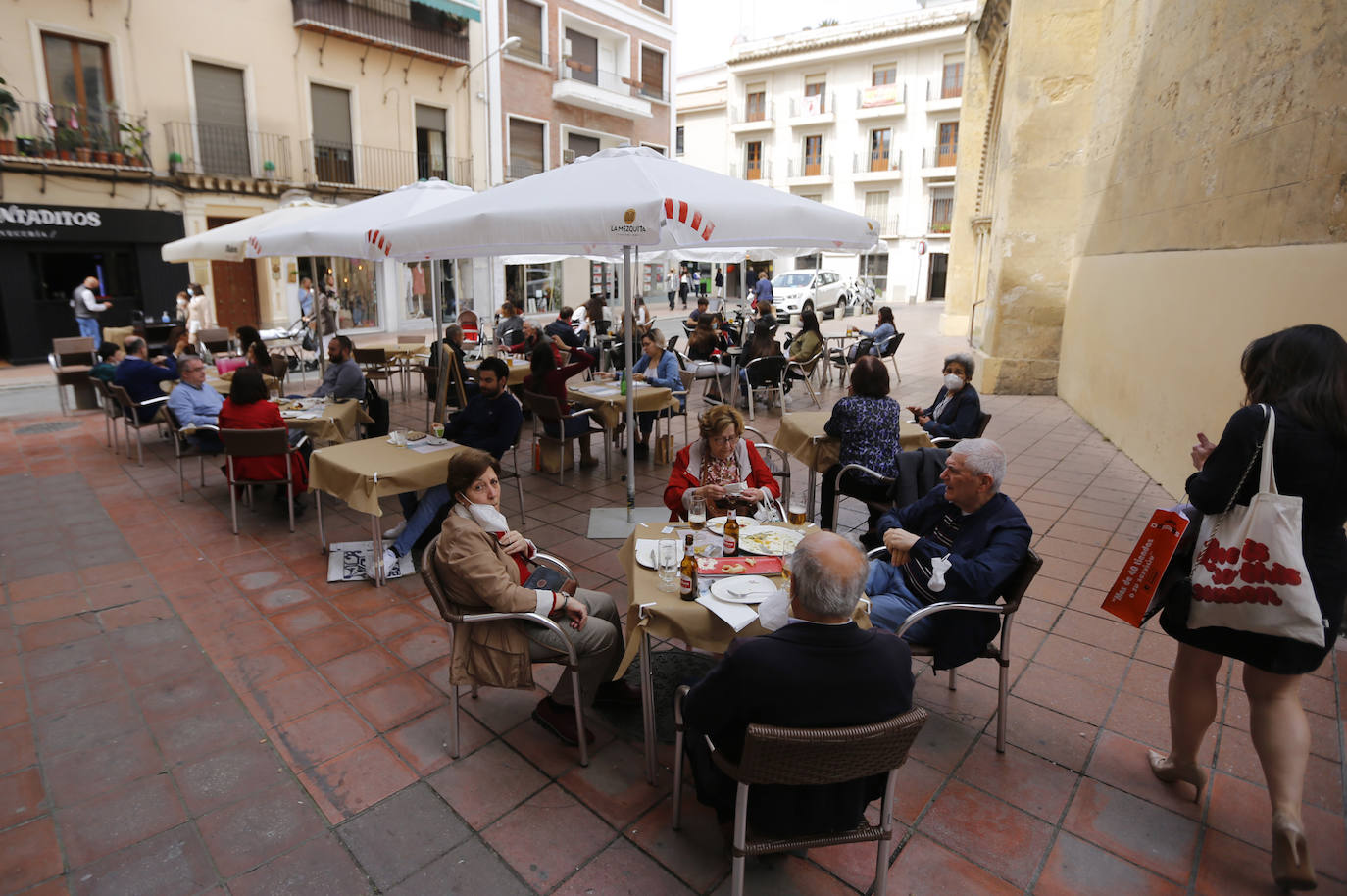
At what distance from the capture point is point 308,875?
2.33 meters

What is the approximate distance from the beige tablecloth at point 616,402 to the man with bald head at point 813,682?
177 inches

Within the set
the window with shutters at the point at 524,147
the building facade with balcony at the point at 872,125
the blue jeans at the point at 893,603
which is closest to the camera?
the blue jeans at the point at 893,603

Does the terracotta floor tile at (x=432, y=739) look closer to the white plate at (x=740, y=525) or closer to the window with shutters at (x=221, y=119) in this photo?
the white plate at (x=740, y=525)

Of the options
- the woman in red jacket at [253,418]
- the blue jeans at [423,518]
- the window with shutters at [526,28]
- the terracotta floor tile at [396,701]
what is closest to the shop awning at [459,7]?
the window with shutters at [526,28]

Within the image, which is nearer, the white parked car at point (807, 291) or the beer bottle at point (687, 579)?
the beer bottle at point (687, 579)

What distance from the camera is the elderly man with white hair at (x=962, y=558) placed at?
2.74 metres

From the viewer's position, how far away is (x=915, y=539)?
299 cm

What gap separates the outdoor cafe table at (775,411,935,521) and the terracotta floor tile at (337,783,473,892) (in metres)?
3.20

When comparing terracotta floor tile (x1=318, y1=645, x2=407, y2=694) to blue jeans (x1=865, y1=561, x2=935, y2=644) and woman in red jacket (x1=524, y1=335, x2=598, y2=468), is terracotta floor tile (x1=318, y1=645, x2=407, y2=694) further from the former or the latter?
woman in red jacket (x1=524, y1=335, x2=598, y2=468)

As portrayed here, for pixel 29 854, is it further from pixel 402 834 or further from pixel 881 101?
pixel 881 101

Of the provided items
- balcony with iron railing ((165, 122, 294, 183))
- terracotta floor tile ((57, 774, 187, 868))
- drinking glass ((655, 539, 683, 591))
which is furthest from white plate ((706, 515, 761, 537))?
balcony with iron railing ((165, 122, 294, 183))

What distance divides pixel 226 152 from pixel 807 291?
606 inches

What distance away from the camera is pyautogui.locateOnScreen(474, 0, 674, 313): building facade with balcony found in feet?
68.1

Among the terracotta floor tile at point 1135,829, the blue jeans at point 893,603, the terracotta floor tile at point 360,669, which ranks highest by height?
the blue jeans at point 893,603
